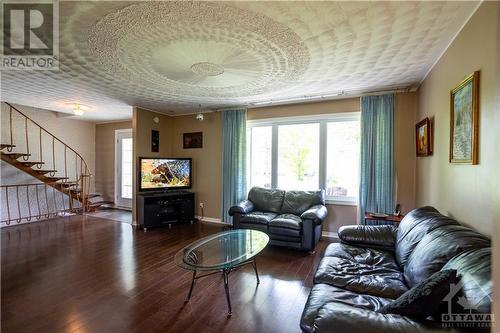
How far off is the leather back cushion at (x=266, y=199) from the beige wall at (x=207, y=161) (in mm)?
1072

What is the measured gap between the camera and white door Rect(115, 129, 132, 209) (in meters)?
6.31

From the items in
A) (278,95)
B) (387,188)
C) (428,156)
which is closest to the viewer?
(428,156)

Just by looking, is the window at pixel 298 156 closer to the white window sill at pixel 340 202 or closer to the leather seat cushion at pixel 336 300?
the white window sill at pixel 340 202

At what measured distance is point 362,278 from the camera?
1.80 meters

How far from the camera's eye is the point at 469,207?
1.86 meters

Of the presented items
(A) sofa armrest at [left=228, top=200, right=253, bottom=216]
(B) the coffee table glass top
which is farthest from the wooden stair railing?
(B) the coffee table glass top

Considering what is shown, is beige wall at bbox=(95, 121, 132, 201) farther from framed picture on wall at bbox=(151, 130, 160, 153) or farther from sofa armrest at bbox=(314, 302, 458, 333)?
sofa armrest at bbox=(314, 302, 458, 333)

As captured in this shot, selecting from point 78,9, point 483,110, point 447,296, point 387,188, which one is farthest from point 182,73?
point 387,188

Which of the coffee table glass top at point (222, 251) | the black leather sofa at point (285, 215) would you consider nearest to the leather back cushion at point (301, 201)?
the black leather sofa at point (285, 215)

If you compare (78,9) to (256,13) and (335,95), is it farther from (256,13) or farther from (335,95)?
(335,95)

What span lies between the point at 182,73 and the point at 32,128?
4.66 meters

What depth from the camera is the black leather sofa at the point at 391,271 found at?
3.46 feet

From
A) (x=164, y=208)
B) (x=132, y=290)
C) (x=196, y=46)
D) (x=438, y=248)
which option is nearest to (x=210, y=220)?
(x=164, y=208)

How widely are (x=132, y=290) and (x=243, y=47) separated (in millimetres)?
2646
